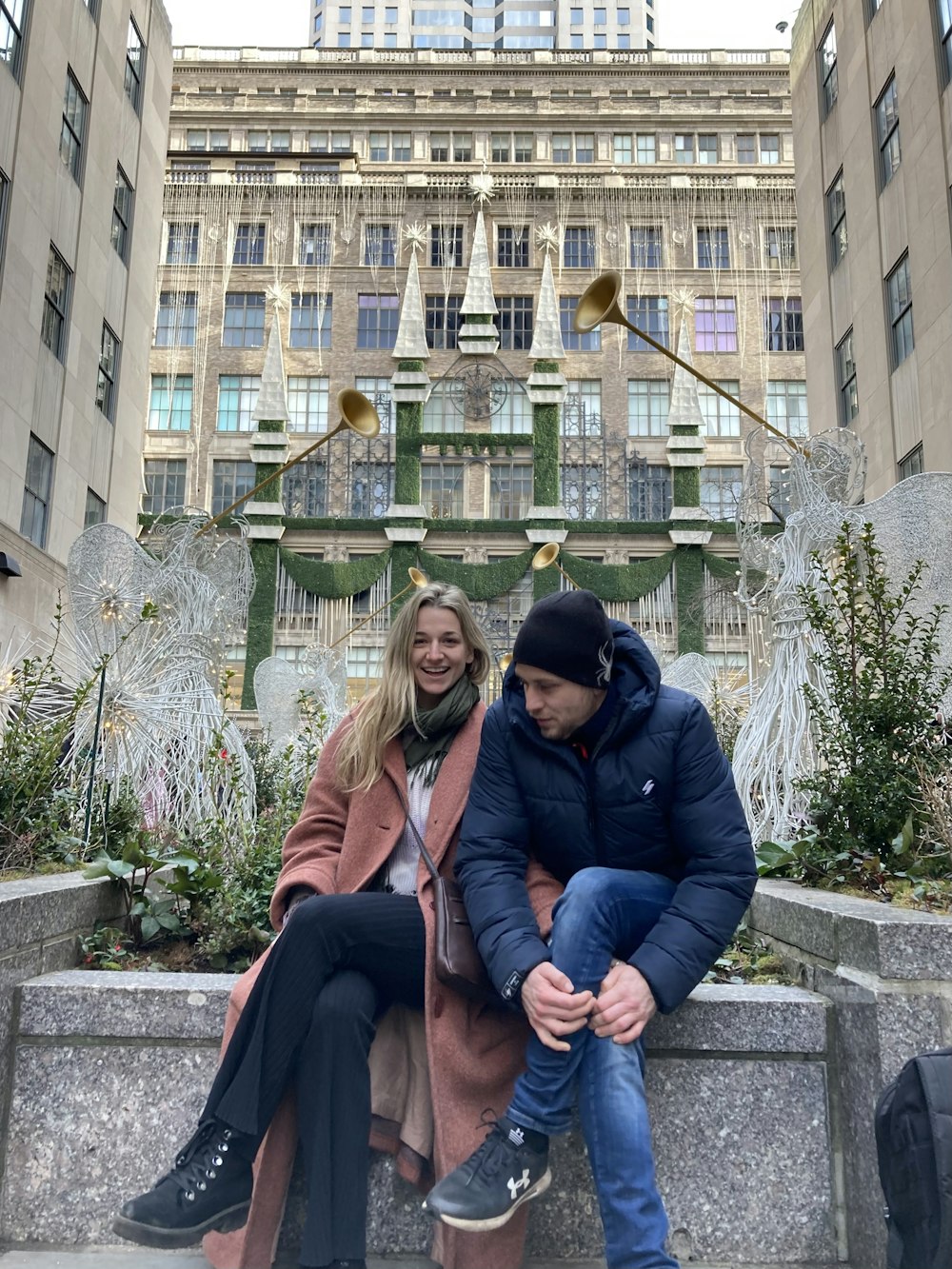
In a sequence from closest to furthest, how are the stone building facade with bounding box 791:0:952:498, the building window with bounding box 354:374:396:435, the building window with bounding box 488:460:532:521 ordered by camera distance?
1. the stone building facade with bounding box 791:0:952:498
2. the building window with bounding box 488:460:532:521
3. the building window with bounding box 354:374:396:435

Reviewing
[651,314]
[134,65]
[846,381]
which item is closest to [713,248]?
[651,314]

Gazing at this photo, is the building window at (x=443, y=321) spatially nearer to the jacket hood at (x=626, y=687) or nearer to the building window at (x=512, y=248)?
the building window at (x=512, y=248)

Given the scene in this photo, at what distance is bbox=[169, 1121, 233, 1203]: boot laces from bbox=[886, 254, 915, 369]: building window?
58.1ft

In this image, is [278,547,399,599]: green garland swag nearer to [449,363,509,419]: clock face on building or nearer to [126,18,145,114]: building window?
[449,363,509,419]: clock face on building

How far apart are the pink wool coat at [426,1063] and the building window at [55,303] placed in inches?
718

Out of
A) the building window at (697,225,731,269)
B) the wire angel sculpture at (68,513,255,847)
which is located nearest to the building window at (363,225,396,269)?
the building window at (697,225,731,269)

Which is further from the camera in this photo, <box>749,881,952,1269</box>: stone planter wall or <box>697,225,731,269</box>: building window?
<box>697,225,731,269</box>: building window

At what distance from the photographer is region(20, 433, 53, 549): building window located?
18.1 metres

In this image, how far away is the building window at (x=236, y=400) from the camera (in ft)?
129

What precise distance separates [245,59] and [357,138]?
7.02 metres

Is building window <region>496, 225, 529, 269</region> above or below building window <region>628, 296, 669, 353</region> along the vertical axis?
above

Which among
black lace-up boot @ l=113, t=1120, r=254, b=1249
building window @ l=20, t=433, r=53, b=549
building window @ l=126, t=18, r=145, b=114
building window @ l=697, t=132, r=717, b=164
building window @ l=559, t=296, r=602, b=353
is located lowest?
black lace-up boot @ l=113, t=1120, r=254, b=1249

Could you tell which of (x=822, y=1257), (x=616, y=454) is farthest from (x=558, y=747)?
(x=616, y=454)

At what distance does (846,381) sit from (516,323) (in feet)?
69.7
